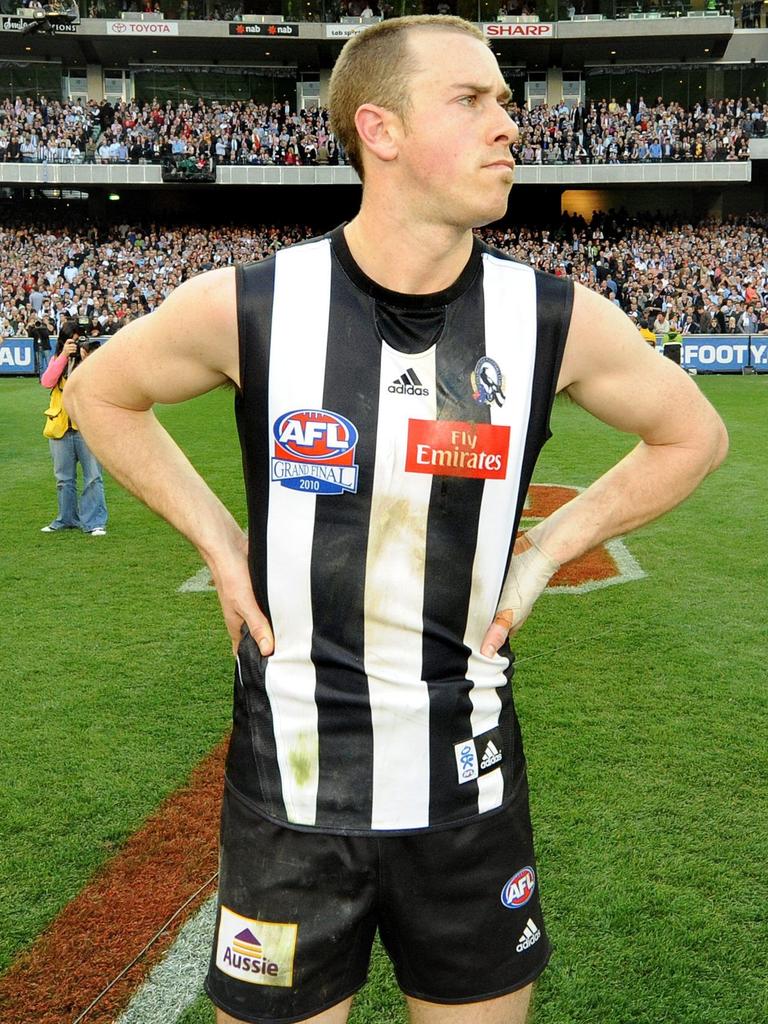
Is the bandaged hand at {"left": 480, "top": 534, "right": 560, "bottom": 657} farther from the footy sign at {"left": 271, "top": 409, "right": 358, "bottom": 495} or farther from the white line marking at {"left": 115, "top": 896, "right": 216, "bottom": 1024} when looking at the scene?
the white line marking at {"left": 115, "top": 896, "right": 216, "bottom": 1024}

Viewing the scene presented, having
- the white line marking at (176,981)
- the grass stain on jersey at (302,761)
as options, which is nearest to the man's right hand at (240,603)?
the grass stain on jersey at (302,761)

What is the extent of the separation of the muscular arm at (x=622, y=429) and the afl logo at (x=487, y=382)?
0.15 m

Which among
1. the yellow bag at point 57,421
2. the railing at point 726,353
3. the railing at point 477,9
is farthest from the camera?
the railing at point 477,9

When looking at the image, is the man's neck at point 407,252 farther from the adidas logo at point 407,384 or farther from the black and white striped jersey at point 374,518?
the adidas logo at point 407,384

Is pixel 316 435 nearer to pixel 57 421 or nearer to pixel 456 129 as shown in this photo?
pixel 456 129

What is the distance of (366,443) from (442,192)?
0.48 meters

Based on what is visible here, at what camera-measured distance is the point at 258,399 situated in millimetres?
1973

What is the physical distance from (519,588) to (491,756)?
1.14ft

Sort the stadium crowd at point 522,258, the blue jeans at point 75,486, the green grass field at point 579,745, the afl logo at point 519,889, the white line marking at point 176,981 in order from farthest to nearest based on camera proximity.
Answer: the stadium crowd at point 522,258
the blue jeans at point 75,486
the green grass field at point 579,745
the white line marking at point 176,981
the afl logo at point 519,889

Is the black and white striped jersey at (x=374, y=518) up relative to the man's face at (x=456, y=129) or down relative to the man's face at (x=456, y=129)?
down

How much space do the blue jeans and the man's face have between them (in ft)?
27.4

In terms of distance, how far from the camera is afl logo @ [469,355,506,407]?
1.99 m

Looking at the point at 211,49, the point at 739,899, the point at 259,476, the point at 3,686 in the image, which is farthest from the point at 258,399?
the point at 211,49

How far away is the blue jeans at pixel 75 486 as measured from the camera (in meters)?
9.94
